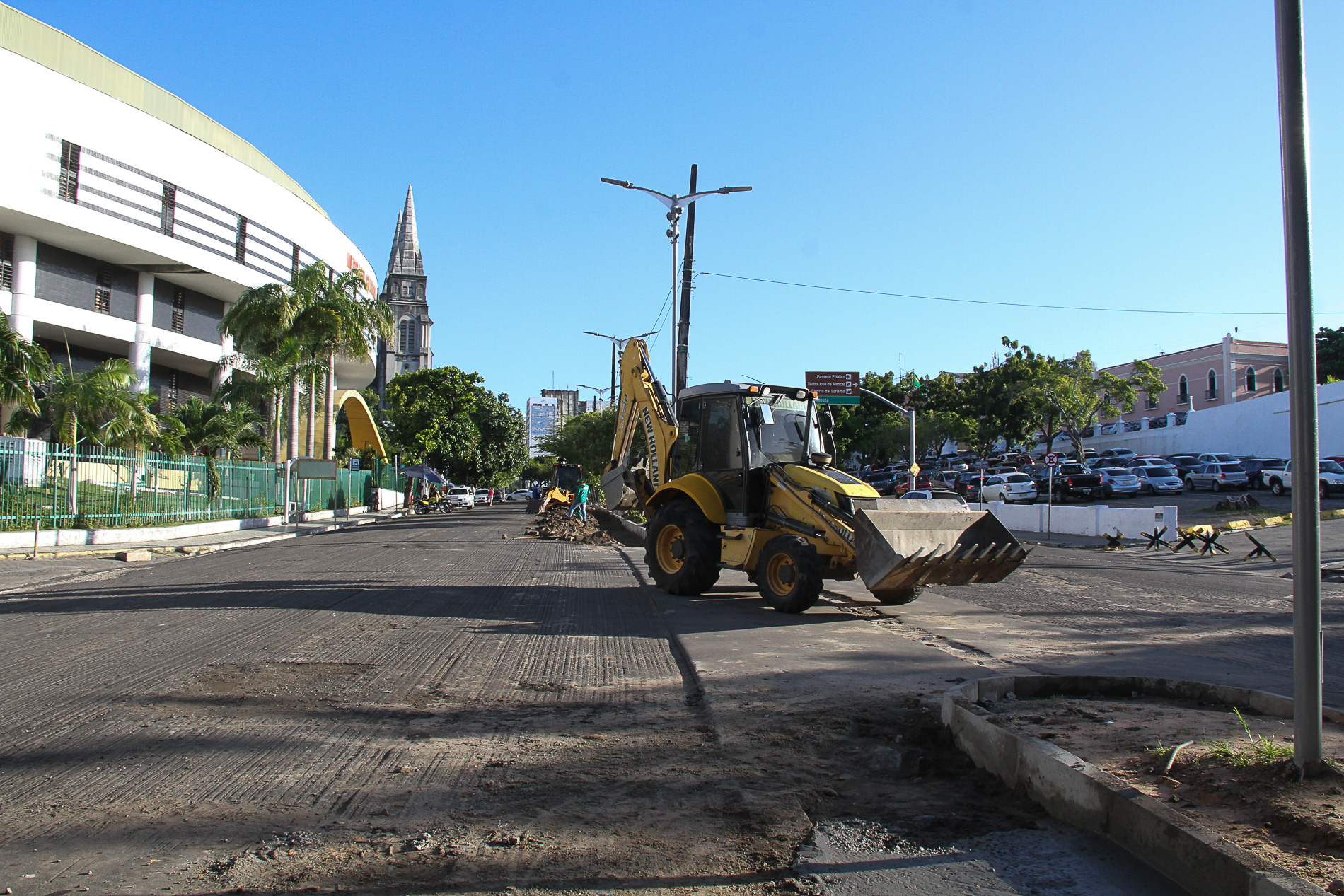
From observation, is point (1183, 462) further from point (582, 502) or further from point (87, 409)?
point (87, 409)

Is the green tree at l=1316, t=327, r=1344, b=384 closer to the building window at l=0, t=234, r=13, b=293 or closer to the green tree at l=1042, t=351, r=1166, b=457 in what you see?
the green tree at l=1042, t=351, r=1166, b=457

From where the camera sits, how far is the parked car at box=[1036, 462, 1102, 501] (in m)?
40.6

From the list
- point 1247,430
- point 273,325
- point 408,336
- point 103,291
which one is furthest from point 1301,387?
point 408,336

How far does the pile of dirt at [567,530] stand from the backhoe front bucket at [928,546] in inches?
624

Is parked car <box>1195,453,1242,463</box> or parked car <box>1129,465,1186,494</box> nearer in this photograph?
parked car <box>1129,465,1186,494</box>

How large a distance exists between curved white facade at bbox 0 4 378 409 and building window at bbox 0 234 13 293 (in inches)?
3.6

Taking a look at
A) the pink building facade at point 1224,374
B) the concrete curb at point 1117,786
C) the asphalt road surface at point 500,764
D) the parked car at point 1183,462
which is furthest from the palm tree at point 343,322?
the pink building facade at point 1224,374

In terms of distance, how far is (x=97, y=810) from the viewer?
4.02 m

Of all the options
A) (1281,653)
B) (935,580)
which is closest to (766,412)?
(935,580)

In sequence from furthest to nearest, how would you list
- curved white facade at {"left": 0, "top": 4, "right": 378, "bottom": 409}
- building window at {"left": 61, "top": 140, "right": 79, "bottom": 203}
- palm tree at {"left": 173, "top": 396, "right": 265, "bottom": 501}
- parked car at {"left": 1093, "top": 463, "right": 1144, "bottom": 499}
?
parked car at {"left": 1093, "top": 463, "right": 1144, "bottom": 499} < palm tree at {"left": 173, "top": 396, "right": 265, "bottom": 501} < building window at {"left": 61, "top": 140, "right": 79, "bottom": 203} < curved white facade at {"left": 0, "top": 4, "right": 378, "bottom": 409}

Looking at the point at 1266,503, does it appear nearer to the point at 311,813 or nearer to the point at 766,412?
the point at 766,412

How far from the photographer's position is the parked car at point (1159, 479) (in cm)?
4156

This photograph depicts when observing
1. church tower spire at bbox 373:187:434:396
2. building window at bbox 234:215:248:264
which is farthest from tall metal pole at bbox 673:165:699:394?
church tower spire at bbox 373:187:434:396

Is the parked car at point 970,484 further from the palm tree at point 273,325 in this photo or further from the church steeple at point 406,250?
the church steeple at point 406,250
